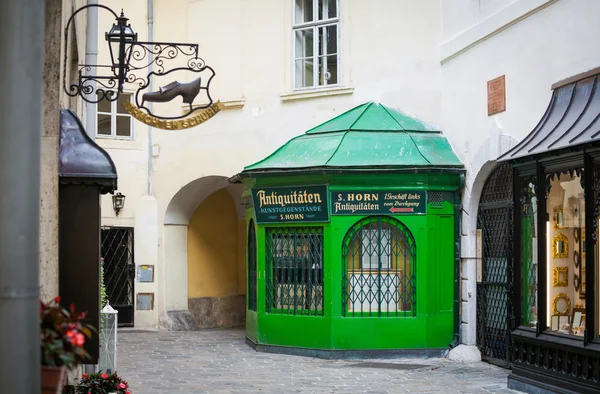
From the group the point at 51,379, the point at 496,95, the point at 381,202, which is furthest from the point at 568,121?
the point at 51,379

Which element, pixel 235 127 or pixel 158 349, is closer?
pixel 158 349

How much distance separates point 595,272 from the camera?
10.4 metres

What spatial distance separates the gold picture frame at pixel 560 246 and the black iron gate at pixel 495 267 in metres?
2.26

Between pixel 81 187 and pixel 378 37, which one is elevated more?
pixel 378 37

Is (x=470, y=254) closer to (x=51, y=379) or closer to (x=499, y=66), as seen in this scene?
(x=499, y=66)

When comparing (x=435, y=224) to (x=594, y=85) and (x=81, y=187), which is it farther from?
(x=81, y=187)

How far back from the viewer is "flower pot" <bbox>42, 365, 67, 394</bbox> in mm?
4348

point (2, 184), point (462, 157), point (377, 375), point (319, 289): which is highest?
point (462, 157)

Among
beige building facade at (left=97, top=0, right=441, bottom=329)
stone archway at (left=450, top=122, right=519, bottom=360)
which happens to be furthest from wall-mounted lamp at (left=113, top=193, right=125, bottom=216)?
stone archway at (left=450, top=122, right=519, bottom=360)

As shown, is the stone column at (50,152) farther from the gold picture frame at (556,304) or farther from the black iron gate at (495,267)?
the black iron gate at (495,267)

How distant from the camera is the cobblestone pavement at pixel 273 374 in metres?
12.4

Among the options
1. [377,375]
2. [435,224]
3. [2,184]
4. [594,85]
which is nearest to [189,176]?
[435,224]

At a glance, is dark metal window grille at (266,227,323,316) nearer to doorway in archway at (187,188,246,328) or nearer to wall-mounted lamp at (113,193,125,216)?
wall-mounted lamp at (113,193,125,216)

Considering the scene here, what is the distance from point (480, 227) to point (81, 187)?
8.56 metres
